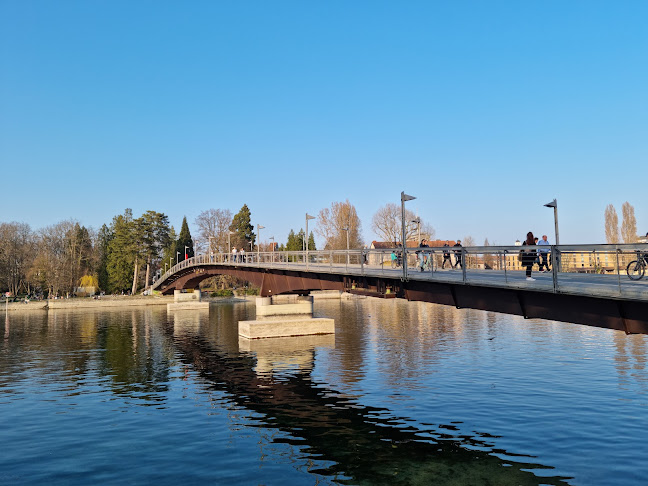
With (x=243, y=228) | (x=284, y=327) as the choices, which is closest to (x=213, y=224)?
(x=243, y=228)

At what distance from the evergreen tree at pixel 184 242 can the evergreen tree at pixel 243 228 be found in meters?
21.7

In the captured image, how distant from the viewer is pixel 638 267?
1980 cm

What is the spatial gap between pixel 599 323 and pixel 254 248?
125 m

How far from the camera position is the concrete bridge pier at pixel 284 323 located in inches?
1769

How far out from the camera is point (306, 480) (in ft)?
44.3

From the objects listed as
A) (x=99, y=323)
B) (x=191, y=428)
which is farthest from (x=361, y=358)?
(x=99, y=323)

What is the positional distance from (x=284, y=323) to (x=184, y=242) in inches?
4054

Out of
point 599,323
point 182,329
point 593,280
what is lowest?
point 182,329

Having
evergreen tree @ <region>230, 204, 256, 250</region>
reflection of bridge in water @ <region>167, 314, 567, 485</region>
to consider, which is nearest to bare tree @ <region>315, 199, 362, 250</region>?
evergreen tree @ <region>230, 204, 256, 250</region>

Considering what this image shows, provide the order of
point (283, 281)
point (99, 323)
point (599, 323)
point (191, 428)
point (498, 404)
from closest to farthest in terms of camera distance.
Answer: point (599, 323) < point (191, 428) < point (498, 404) < point (283, 281) < point (99, 323)

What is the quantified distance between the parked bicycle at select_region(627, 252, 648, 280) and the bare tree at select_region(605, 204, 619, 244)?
103 m

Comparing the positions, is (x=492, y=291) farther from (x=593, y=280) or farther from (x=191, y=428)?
(x=191, y=428)

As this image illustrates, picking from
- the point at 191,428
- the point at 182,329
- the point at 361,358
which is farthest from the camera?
the point at 182,329

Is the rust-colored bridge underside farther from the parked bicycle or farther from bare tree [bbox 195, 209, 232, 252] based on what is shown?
bare tree [bbox 195, 209, 232, 252]
